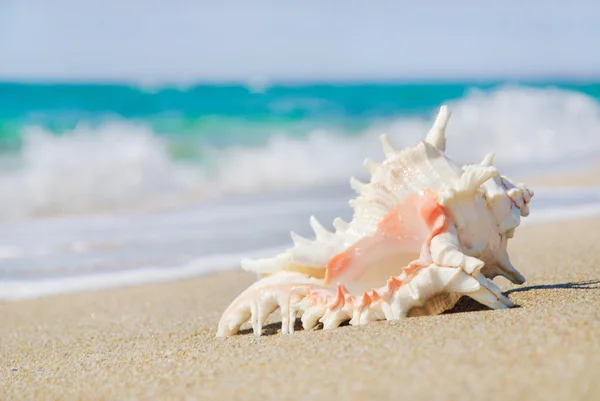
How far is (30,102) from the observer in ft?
76.3

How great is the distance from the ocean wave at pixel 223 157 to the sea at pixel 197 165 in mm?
40

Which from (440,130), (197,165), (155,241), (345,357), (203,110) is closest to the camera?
(345,357)

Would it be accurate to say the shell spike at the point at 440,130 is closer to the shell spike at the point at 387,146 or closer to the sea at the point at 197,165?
the shell spike at the point at 387,146

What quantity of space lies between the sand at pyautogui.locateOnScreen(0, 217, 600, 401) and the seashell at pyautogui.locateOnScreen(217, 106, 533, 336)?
0.31 feet

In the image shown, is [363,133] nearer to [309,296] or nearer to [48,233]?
[48,233]

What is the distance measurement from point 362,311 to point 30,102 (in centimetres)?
2257

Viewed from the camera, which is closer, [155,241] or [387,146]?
[387,146]

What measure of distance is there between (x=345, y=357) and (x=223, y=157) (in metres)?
12.0

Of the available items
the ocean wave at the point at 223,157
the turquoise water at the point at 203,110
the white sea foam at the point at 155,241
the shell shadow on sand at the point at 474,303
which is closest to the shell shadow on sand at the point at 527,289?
the shell shadow on sand at the point at 474,303

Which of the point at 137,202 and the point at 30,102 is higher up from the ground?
the point at 30,102

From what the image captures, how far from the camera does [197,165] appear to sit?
12812 mm

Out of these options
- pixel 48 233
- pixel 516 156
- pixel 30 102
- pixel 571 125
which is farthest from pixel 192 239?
pixel 30 102

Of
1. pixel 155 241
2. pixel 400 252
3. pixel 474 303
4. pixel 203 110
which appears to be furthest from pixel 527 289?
pixel 203 110

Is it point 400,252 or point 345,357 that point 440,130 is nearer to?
point 400,252
